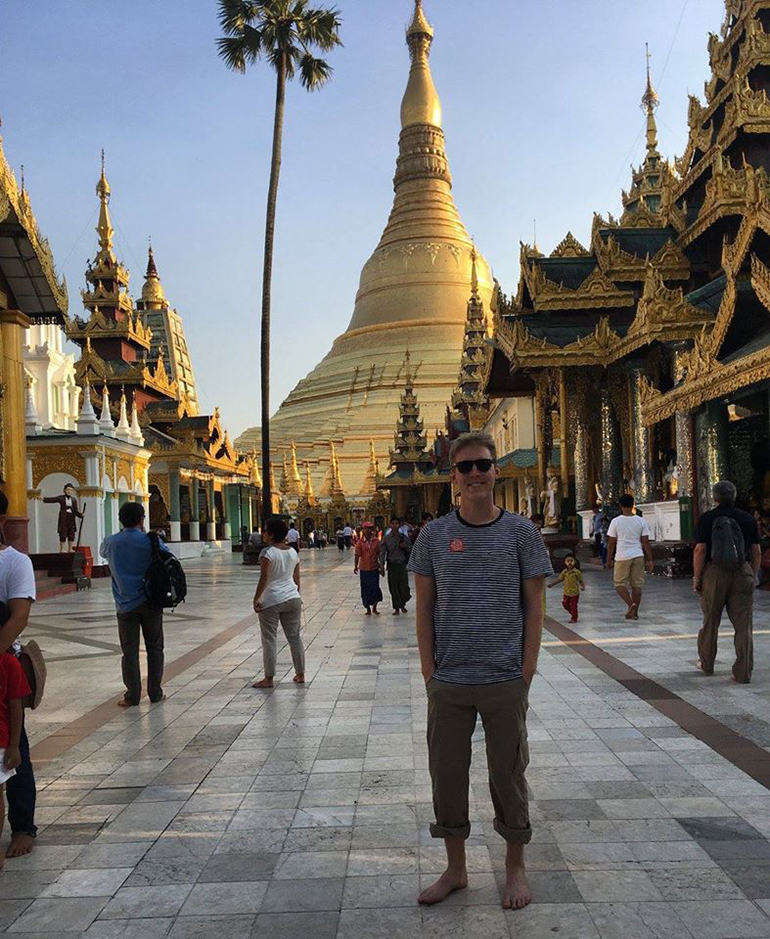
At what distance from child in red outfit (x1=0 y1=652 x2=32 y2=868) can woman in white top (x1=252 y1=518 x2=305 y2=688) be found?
13.3 feet

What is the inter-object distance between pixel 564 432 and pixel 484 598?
2240 cm

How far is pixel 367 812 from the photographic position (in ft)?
15.3

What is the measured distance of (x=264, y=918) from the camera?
347cm

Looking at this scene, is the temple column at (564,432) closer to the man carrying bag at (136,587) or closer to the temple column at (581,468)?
the temple column at (581,468)

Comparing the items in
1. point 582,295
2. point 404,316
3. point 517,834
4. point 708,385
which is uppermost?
point 404,316

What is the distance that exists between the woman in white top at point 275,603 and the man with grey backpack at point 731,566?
3.37 metres

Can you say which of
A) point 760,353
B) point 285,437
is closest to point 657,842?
point 760,353

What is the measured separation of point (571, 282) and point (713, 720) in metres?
19.7

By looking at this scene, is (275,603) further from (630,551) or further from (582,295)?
(582,295)

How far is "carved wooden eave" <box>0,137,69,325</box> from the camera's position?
15.3 m

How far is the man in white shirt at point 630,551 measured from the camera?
37.3 ft

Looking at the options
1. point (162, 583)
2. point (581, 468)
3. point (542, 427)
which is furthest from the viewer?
point (542, 427)

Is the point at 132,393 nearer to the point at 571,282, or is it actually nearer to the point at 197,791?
the point at 571,282

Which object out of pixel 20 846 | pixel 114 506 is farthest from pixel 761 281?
pixel 114 506
